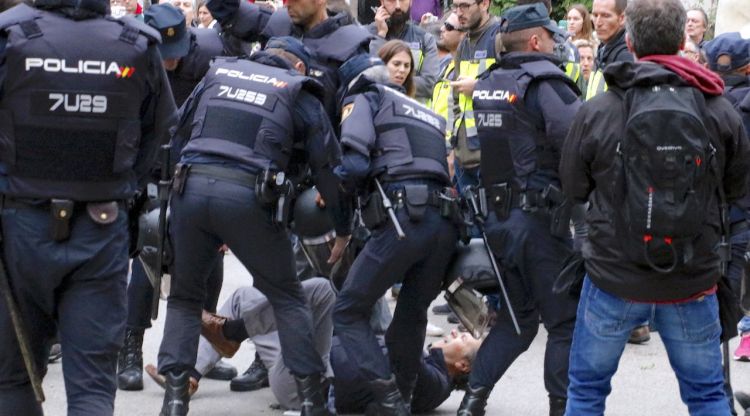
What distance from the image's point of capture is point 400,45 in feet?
27.3

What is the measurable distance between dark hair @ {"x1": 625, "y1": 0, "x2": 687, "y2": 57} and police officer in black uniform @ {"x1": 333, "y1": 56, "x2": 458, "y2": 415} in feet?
5.69

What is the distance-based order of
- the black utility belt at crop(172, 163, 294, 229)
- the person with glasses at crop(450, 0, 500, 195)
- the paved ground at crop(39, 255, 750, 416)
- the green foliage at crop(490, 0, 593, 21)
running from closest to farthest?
the black utility belt at crop(172, 163, 294, 229) < the paved ground at crop(39, 255, 750, 416) < the person with glasses at crop(450, 0, 500, 195) < the green foliage at crop(490, 0, 593, 21)

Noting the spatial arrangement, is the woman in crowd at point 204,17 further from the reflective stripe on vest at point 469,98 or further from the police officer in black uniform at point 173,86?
the police officer in black uniform at point 173,86

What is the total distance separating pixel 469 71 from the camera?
966cm

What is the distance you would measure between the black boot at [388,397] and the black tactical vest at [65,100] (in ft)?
6.19

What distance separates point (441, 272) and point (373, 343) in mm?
474

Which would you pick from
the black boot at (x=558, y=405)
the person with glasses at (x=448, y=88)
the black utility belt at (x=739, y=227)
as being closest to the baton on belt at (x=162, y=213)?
the black boot at (x=558, y=405)

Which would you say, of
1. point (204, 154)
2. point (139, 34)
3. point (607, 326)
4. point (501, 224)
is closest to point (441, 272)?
point (501, 224)

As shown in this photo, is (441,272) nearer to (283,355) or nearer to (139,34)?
(283,355)

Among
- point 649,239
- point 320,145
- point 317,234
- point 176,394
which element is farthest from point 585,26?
point 649,239

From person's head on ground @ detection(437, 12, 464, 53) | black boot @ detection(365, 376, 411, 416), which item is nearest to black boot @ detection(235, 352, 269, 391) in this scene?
black boot @ detection(365, 376, 411, 416)

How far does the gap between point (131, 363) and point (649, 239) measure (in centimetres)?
357

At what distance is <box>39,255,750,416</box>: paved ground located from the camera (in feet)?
23.4

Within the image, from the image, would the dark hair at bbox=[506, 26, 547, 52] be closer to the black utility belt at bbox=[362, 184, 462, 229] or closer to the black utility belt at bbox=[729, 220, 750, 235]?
the black utility belt at bbox=[362, 184, 462, 229]
